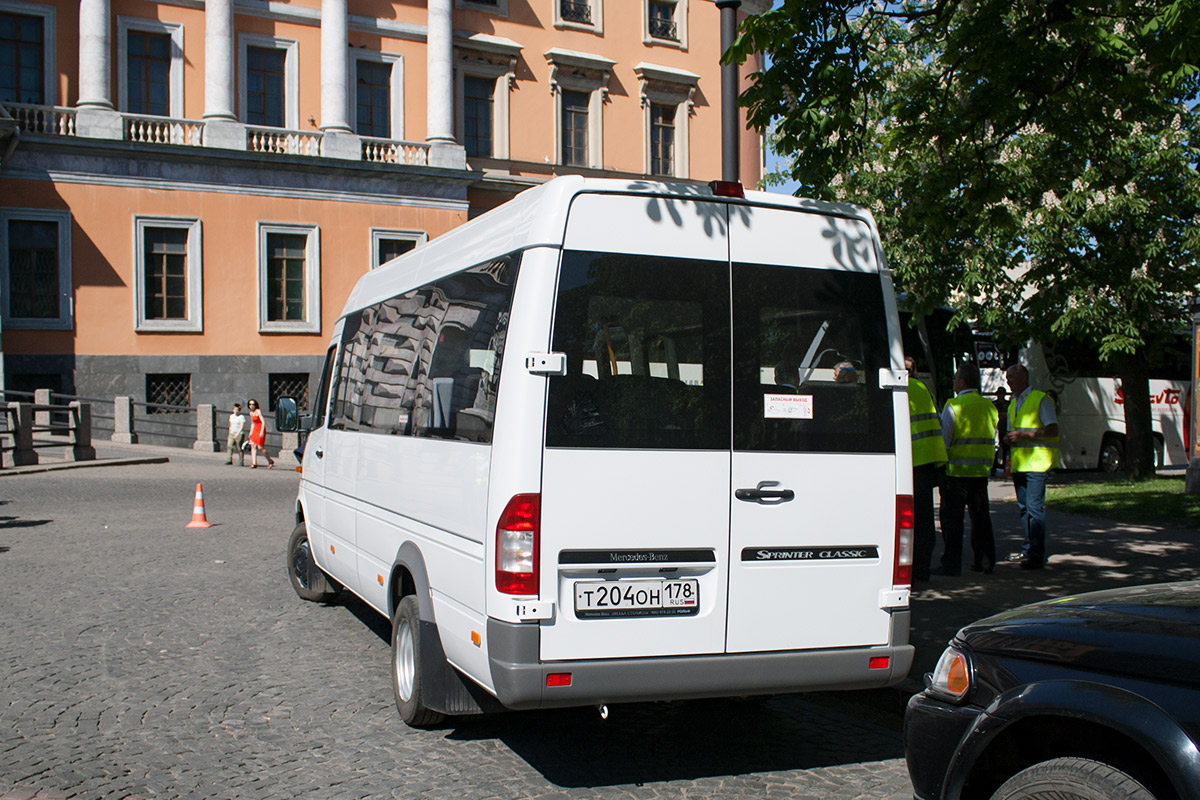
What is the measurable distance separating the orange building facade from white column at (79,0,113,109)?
2.1 inches

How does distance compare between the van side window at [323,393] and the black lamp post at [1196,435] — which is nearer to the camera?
the van side window at [323,393]

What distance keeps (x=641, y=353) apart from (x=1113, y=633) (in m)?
2.23

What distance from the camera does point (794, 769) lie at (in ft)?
17.0

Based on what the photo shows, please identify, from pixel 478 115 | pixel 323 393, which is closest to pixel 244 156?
pixel 478 115

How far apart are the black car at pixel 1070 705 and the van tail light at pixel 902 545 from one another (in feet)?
4.48

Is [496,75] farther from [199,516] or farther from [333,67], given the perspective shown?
[199,516]

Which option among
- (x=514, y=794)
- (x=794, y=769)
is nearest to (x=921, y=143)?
(x=794, y=769)

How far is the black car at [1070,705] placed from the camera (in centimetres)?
289

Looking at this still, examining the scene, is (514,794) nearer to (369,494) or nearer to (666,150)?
(369,494)

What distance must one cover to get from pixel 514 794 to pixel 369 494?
248 cm

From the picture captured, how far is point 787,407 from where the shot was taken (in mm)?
5039

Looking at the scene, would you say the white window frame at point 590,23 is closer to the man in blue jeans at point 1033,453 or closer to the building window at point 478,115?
the building window at point 478,115

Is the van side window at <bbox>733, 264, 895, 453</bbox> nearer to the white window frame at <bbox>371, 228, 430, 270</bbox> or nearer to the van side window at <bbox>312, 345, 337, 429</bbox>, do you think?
the van side window at <bbox>312, 345, 337, 429</bbox>

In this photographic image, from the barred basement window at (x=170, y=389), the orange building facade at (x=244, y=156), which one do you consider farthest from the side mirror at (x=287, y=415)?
the barred basement window at (x=170, y=389)
